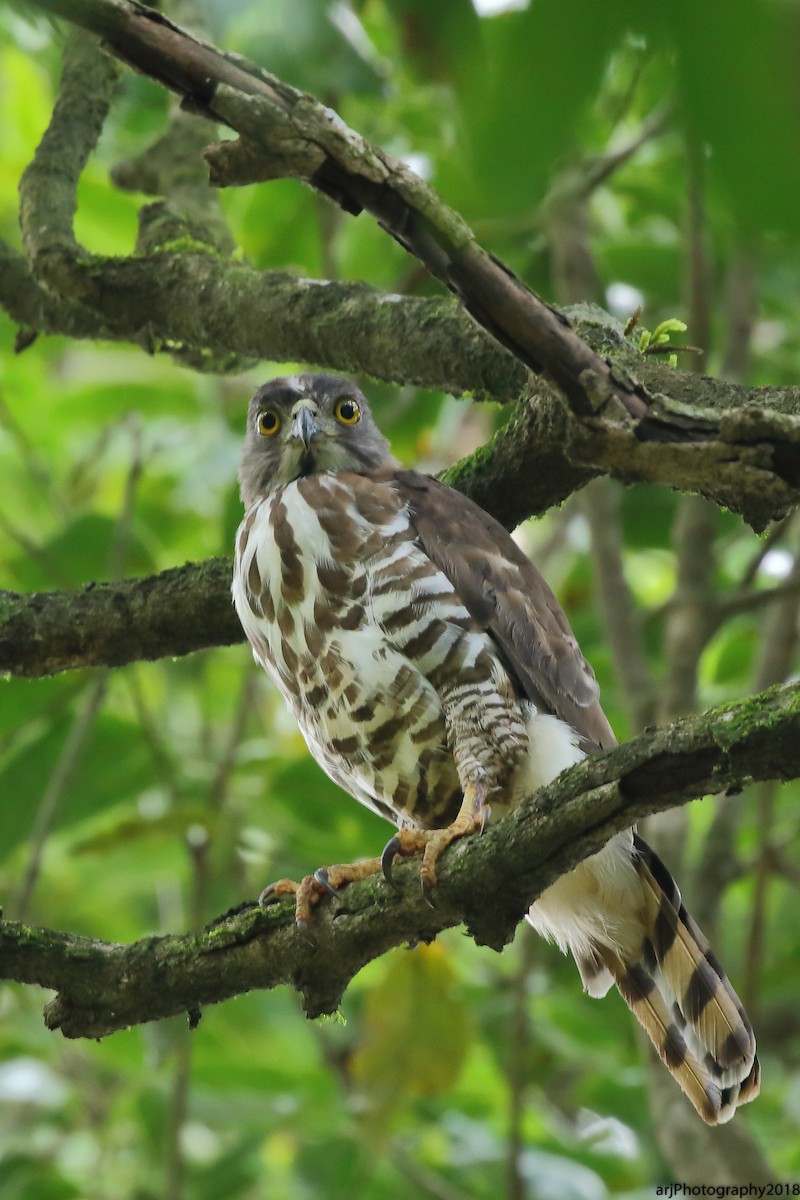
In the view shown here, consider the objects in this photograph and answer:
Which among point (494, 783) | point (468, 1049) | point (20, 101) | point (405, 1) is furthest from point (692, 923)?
point (20, 101)

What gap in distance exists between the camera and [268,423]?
4.30 m

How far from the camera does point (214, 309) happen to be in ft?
11.4

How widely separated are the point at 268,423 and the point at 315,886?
1.96m

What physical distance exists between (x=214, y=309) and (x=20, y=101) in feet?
9.87

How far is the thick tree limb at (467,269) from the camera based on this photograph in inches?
76.7

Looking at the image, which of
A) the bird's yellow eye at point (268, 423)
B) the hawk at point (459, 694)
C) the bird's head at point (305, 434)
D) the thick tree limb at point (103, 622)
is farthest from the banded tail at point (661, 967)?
the bird's yellow eye at point (268, 423)

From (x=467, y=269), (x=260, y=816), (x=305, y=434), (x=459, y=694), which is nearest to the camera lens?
(x=467, y=269)

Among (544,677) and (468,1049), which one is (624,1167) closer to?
(468,1049)

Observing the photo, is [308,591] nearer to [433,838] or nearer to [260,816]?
[433,838]

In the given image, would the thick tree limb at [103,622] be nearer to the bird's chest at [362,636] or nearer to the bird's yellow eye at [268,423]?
the bird's chest at [362,636]

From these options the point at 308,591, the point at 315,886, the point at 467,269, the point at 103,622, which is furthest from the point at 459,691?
the point at 467,269

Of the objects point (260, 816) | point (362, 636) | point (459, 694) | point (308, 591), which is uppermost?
point (260, 816)

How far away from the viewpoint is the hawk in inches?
127

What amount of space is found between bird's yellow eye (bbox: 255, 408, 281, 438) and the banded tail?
1.73 metres
